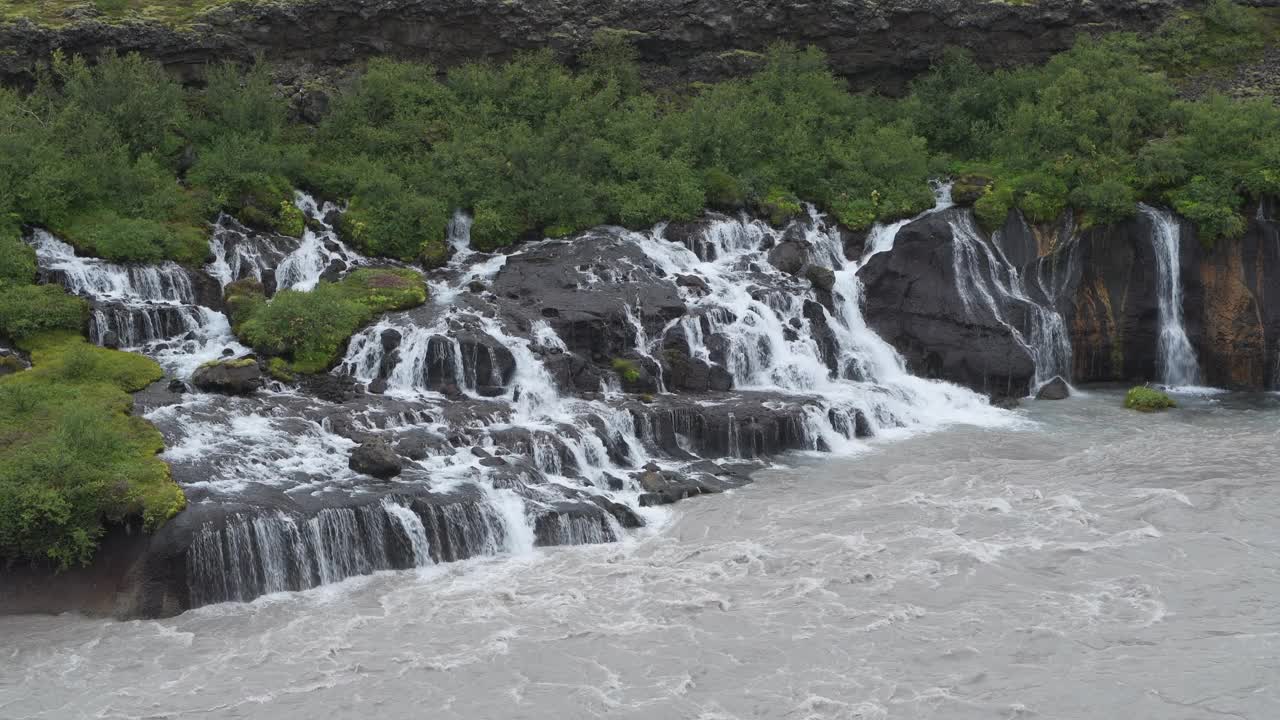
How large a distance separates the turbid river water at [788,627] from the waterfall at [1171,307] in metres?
9.01

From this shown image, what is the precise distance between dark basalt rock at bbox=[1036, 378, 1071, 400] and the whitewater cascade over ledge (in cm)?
197

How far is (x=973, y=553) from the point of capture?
68.2ft

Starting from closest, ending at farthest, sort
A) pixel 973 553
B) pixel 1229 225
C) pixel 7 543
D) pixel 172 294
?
pixel 7 543, pixel 973 553, pixel 172 294, pixel 1229 225

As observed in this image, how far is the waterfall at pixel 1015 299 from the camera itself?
32.7m

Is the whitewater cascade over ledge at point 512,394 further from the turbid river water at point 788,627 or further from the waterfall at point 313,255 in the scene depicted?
the turbid river water at point 788,627

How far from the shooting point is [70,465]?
65.5 feet

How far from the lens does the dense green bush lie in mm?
19125

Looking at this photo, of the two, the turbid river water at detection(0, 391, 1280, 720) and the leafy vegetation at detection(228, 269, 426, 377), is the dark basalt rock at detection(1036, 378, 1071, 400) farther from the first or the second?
the leafy vegetation at detection(228, 269, 426, 377)

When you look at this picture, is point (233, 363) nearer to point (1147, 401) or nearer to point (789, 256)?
point (789, 256)

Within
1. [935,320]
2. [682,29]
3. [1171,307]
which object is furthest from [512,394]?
[682,29]

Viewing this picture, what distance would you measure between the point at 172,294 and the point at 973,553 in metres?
20.6

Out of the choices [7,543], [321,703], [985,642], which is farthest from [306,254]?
[985,642]

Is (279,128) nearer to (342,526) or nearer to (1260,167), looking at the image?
(342,526)

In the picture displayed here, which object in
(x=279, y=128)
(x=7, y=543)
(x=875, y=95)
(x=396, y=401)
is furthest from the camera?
(x=875, y=95)
